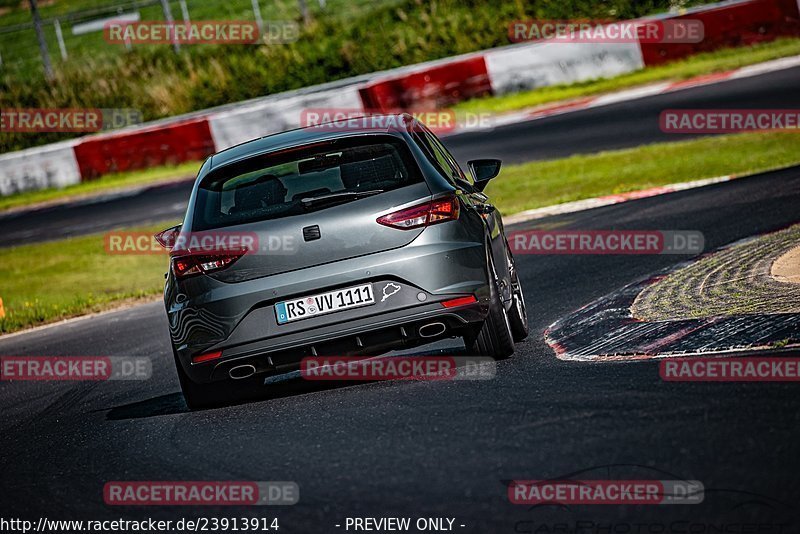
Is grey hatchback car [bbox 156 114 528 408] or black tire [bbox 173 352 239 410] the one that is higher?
grey hatchback car [bbox 156 114 528 408]

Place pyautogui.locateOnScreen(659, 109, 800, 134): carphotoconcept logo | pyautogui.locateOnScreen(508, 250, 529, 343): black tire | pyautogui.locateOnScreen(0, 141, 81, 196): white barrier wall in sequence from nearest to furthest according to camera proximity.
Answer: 1. pyautogui.locateOnScreen(508, 250, 529, 343): black tire
2. pyautogui.locateOnScreen(659, 109, 800, 134): carphotoconcept logo
3. pyautogui.locateOnScreen(0, 141, 81, 196): white barrier wall

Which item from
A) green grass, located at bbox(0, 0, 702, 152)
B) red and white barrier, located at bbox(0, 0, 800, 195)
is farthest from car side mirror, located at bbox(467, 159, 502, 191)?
green grass, located at bbox(0, 0, 702, 152)

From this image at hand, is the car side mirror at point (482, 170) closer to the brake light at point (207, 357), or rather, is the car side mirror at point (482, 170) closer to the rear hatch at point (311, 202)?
the rear hatch at point (311, 202)

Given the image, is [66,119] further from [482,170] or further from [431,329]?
[431,329]

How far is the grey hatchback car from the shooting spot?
22.2ft

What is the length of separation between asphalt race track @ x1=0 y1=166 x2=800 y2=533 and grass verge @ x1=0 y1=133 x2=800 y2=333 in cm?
632

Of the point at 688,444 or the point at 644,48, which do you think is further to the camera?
the point at 644,48

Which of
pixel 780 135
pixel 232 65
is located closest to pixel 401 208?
pixel 780 135

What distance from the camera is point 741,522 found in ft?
13.2

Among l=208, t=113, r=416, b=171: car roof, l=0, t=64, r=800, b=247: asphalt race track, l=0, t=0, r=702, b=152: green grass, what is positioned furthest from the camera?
l=0, t=0, r=702, b=152: green grass

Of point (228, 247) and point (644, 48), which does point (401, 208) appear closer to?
point (228, 247)

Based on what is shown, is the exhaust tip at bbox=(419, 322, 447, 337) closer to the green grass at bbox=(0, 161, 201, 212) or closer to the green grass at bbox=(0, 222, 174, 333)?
the green grass at bbox=(0, 222, 174, 333)

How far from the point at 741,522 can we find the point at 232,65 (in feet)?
97.8

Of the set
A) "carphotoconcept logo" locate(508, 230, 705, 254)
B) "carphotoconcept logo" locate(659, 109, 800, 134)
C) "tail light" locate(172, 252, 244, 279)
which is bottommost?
"carphotoconcept logo" locate(659, 109, 800, 134)
